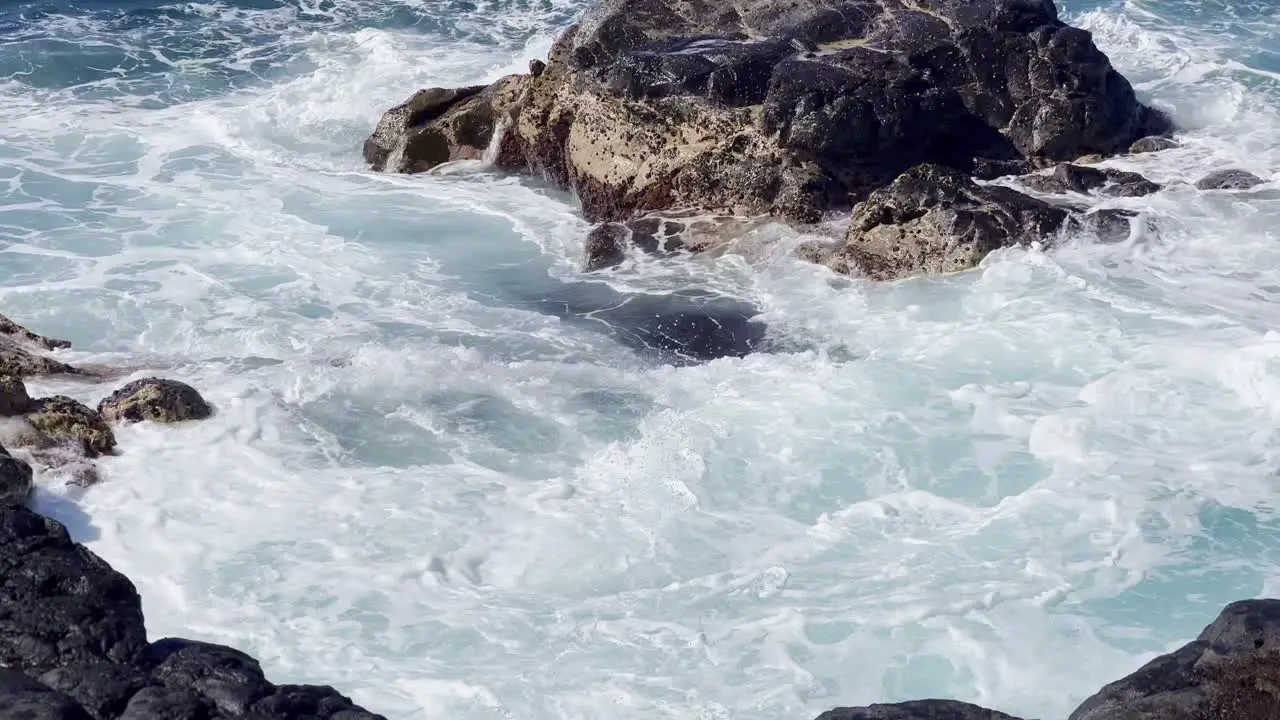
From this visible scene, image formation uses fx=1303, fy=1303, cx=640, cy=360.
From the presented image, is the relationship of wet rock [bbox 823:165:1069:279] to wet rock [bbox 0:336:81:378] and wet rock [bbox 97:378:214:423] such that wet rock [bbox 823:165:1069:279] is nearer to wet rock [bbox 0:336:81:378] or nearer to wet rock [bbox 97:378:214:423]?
wet rock [bbox 97:378:214:423]

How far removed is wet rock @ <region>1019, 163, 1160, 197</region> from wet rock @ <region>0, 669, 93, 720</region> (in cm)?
1001

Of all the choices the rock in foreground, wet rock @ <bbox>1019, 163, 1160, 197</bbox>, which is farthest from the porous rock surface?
the rock in foreground

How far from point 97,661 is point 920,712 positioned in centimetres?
271

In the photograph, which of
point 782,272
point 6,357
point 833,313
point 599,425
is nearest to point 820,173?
point 782,272

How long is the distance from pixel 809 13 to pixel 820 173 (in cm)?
217

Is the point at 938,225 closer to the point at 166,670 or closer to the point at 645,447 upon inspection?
the point at 645,447

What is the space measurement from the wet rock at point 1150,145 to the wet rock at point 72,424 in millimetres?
10023

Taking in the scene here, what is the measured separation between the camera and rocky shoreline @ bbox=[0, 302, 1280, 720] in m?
3.98

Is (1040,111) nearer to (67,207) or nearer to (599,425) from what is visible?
(599,425)

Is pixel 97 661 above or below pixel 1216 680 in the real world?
below

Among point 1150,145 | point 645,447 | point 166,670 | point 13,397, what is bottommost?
point 645,447

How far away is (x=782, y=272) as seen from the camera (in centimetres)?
1102

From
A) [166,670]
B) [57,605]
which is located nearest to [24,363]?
[57,605]

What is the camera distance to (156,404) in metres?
8.64
